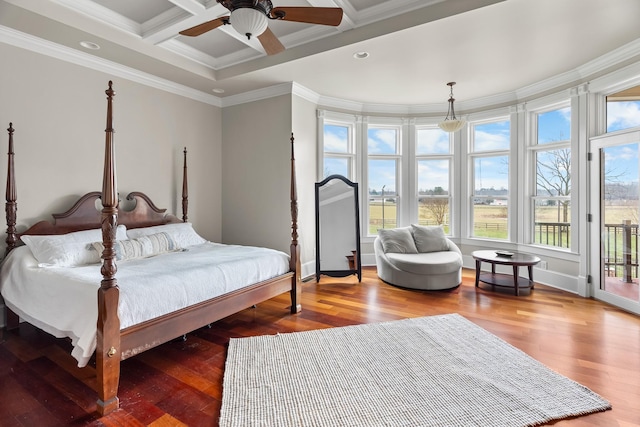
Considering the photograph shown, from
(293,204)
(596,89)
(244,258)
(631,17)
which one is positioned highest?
(631,17)

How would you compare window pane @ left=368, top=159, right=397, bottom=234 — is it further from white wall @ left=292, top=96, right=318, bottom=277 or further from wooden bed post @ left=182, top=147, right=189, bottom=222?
wooden bed post @ left=182, top=147, right=189, bottom=222

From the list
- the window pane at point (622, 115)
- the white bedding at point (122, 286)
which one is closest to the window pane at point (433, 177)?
the window pane at point (622, 115)

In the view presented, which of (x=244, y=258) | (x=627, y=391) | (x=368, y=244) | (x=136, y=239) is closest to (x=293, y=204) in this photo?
(x=244, y=258)

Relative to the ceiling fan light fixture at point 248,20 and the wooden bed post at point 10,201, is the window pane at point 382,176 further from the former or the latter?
the wooden bed post at point 10,201

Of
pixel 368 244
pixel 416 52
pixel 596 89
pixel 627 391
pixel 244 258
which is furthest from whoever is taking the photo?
pixel 368 244

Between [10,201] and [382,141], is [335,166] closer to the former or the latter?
[382,141]

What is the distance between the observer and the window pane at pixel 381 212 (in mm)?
5980

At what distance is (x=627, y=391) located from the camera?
2.16 meters

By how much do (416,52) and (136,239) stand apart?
3620 mm

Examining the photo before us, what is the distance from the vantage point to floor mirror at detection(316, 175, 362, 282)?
16.5ft

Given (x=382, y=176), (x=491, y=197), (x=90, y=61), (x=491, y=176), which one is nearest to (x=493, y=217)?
(x=491, y=197)

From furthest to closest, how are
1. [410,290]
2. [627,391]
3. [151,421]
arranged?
[410,290] < [627,391] < [151,421]

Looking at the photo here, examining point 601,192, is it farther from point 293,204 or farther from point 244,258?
point 244,258

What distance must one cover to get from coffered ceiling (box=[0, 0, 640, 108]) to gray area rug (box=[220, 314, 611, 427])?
2.90 meters
